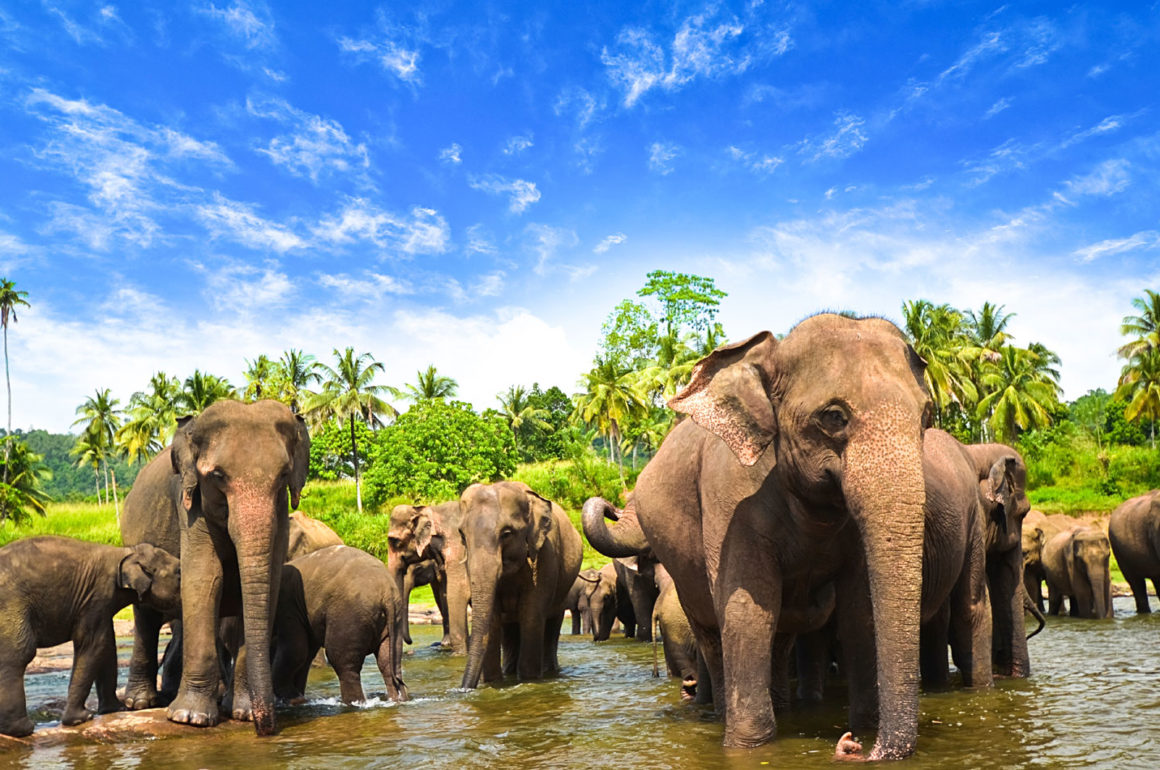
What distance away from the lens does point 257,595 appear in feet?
27.9

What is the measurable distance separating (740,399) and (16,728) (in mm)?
7016

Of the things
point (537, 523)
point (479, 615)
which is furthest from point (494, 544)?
point (537, 523)

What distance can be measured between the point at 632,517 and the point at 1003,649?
13.1 feet

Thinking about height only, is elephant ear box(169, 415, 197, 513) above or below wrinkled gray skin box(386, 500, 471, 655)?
above

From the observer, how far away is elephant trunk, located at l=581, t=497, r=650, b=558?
33.4 feet

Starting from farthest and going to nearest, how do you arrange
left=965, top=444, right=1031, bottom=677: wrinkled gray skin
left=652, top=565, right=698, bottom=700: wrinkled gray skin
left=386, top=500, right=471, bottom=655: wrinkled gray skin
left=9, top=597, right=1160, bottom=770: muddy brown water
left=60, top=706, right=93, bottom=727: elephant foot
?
left=386, top=500, right=471, bottom=655: wrinkled gray skin, left=652, top=565, right=698, bottom=700: wrinkled gray skin, left=965, top=444, right=1031, bottom=677: wrinkled gray skin, left=60, top=706, right=93, bottom=727: elephant foot, left=9, top=597, right=1160, bottom=770: muddy brown water

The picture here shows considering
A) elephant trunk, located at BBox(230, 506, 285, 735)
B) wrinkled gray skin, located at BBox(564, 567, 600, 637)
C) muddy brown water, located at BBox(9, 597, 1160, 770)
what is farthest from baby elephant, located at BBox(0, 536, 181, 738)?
wrinkled gray skin, located at BBox(564, 567, 600, 637)

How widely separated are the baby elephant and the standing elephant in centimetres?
322

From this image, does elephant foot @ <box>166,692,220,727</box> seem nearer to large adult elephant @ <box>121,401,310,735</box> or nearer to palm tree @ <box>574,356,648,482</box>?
large adult elephant @ <box>121,401,310,735</box>

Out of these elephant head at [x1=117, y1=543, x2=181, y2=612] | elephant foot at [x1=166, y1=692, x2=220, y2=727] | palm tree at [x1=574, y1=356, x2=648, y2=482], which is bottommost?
elephant foot at [x1=166, y1=692, x2=220, y2=727]

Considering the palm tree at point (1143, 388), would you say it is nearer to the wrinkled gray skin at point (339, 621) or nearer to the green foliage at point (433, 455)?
the green foliage at point (433, 455)

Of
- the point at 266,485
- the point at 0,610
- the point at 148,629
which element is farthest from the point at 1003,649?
the point at 0,610

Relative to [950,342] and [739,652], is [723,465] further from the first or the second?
[950,342]

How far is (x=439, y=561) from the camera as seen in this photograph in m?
18.5
